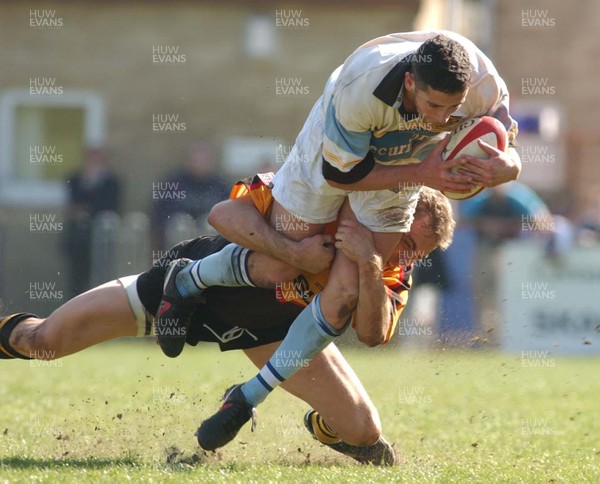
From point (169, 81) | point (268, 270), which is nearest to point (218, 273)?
point (268, 270)

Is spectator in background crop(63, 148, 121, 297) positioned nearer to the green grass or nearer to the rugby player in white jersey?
the green grass

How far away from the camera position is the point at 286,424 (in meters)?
7.19

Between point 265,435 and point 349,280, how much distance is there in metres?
1.44

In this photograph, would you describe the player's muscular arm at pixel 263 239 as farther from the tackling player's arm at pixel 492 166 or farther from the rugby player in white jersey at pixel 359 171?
the tackling player's arm at pixel 492 166

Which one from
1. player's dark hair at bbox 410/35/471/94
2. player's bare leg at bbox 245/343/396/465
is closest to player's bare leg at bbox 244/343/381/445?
player's bare leg at bbox 245/343/396/465

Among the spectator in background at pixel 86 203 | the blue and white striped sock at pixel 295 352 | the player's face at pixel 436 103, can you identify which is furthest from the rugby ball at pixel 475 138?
the spectator in background at pixel 86 203

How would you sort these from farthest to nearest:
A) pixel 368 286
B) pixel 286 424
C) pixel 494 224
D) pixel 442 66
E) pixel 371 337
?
1. pixel 494 224
2. pixel 286 424
3. pixel 371 337
4. pixel 368 286
5. pixel 442 66

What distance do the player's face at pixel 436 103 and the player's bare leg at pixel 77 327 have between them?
83.0 inches

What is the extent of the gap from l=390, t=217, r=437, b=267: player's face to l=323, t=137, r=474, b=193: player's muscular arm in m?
0.56

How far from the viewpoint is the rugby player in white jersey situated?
529cm

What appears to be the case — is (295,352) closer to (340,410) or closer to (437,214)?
(340,410)

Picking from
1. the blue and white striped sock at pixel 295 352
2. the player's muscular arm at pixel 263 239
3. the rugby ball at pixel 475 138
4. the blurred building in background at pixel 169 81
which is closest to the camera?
the rugby ball at pixel 475 138

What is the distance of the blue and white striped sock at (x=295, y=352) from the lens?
5.70 metres

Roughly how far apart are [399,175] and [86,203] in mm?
9719
